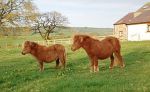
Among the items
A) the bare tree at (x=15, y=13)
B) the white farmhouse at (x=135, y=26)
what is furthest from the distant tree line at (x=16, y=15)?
the white farmhouse at (x=135, y=26)

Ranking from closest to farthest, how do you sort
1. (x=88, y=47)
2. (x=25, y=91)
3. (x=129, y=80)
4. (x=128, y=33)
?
(x=25, y=91) → (x=129, y=80) → (x=88, y=47) → (x=128, y=33)

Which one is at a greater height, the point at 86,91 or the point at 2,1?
the point at 2,1

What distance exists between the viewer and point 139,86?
1002 centimetres

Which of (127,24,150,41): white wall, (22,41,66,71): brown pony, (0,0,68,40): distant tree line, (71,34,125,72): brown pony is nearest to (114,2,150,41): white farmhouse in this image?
(127,24,150,41): white wall

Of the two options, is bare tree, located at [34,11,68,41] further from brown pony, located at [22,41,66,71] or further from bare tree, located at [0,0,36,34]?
brown pony, located at [22,41,66,71]

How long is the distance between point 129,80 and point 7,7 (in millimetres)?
45397

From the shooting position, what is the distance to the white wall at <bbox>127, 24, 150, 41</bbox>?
58.2m

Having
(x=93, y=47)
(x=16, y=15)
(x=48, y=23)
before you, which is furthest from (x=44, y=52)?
(x=48, y=23)

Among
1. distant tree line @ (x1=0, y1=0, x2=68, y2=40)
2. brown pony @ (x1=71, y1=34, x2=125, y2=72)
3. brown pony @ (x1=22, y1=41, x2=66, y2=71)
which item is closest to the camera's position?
brown pony @ (x1=71, y1=34, x2=125, y2=72)

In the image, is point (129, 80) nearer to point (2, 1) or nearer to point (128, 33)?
point (2, 1)

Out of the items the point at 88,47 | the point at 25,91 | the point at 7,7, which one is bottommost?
the point at 25,91

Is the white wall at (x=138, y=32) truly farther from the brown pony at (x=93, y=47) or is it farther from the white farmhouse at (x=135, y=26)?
the brown pony at (x=93, y=47)

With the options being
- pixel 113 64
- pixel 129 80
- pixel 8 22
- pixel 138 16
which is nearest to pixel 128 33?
pixel 138 16

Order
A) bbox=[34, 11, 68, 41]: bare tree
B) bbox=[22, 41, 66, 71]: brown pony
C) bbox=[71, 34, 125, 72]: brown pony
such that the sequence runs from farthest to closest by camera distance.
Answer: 1. bbox=[34, 11, 68, 41]: bare tree
2. bbox=[22, 41, 66, 71]: brown pony
3. bbox=[71, 34, 125, 72]: brown pony
